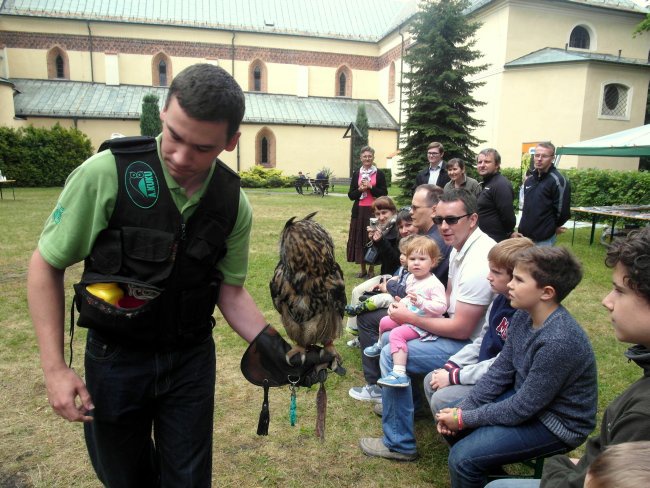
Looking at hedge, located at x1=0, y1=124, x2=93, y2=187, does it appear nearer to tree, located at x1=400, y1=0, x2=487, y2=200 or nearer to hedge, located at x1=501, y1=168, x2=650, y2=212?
tree, located at x1=400, y1=0, x2=487, y2=200

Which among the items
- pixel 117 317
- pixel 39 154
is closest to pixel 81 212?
pixel 117 317

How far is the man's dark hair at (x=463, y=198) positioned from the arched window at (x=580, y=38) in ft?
93.2

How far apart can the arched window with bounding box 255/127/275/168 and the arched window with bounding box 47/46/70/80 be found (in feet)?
54.1

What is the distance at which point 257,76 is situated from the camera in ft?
136

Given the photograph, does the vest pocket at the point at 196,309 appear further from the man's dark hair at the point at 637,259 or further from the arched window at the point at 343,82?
the arched window at the point at 343,82

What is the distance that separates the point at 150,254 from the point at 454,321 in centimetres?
243

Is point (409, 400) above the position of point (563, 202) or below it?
below

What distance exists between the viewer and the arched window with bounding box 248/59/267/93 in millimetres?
40844

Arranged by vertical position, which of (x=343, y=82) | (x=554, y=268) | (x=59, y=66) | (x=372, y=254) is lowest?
(x=372, y=254)

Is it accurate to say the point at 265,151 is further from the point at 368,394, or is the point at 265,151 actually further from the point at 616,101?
the point at 368,394

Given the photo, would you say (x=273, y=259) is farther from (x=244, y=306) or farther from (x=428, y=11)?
(x=428, y=11)

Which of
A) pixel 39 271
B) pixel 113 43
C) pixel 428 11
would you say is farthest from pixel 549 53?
pixel 113 43

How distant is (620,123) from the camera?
24.1m

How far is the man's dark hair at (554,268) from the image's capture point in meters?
2.54
